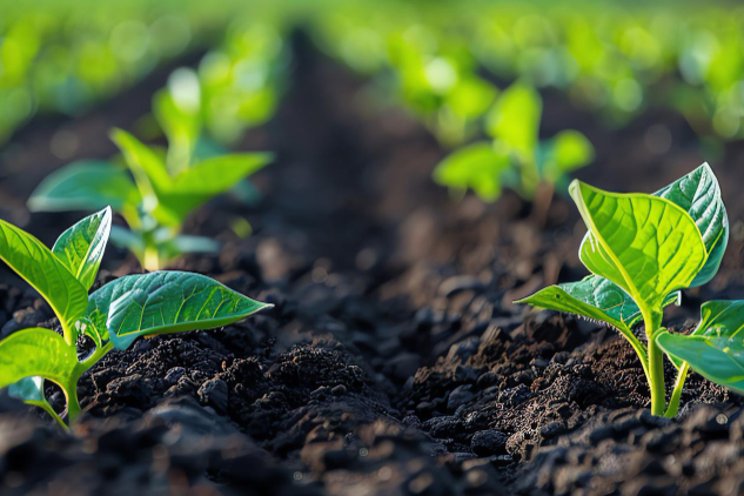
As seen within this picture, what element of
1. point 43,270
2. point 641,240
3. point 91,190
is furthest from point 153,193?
point 641,240

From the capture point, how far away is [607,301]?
5.90 ft

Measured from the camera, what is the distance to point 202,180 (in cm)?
284

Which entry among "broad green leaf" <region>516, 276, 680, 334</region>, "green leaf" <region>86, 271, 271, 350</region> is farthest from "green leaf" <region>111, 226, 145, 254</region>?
"broad green leaf" <region>516, 276, 680, 334</region>

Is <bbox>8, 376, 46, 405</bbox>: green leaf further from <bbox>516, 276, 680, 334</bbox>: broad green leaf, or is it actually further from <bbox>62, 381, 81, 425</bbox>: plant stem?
<bbox>516, 276, 680, 334</bbox>: broad green leaf

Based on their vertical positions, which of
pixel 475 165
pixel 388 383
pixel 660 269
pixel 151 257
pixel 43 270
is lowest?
pixel 388 383

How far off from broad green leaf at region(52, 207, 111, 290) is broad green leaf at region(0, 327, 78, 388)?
0.20 meters

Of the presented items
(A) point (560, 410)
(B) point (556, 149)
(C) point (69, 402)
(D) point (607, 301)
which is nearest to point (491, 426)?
(A) point (560, 410)

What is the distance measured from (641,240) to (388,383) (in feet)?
3.38

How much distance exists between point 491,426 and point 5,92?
16.4 ft

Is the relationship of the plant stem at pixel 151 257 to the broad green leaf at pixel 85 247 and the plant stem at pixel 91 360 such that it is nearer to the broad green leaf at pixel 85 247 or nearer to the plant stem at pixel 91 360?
the broad green leaf at pixel 85 247

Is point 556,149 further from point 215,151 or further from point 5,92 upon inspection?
point 5,92

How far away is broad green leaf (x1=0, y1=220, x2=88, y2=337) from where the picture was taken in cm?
169

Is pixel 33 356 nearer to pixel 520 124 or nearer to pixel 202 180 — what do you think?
pixel 202 180

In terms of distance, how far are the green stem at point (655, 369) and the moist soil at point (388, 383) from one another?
0.08 meters
